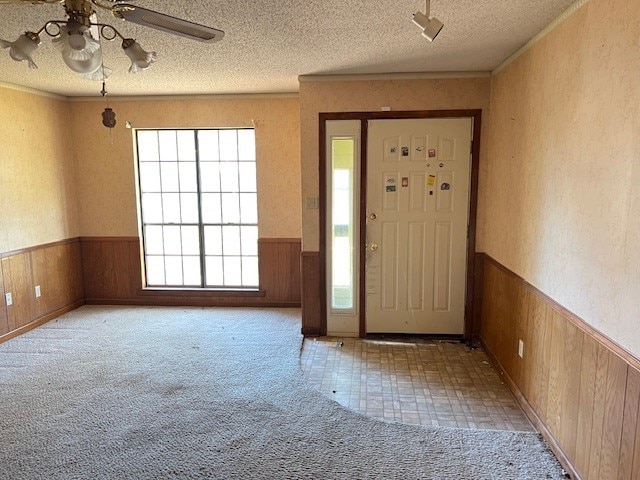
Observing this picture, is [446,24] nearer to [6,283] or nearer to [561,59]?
[561,59]

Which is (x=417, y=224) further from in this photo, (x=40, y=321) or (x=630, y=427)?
(x=40, y=321)

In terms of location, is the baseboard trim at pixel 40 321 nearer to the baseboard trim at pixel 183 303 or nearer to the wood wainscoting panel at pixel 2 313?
the wood wainscoting panel at pixel 2 313

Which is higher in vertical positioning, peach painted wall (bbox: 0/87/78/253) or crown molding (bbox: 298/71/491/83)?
crown molding (bbox: 298/71/491/83)

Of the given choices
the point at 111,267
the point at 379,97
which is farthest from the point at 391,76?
the point at 111,267

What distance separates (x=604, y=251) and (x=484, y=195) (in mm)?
1863

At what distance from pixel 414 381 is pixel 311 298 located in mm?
1251

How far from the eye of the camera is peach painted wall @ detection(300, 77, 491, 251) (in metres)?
3.57

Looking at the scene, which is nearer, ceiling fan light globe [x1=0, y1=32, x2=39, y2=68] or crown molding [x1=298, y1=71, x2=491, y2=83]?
ceiling fan light globe [x1=0, y1=32, x2=39, y2=68]

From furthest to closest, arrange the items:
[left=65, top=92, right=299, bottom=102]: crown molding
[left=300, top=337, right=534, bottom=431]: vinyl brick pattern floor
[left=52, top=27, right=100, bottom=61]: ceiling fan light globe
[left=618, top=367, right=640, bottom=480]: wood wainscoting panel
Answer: [left=65, top=92, right=299, bottom=102]: crown molding < [left=300, top=337, right=534, bottom=431]: vinyl brick pattern floor < [left=618, top=367, right=640, bottom=480]: wood wainscoting panel < [left=52, top=27, right=100, bottom=61]: ceiling fan light globe

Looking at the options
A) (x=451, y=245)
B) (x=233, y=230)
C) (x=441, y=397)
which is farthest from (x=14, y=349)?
(x=451, y=245)

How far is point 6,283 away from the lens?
384cm

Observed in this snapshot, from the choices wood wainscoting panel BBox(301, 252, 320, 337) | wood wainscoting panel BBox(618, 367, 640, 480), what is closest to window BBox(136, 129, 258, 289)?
wood wainscoting panel BBox(301, 252, 320, 337)

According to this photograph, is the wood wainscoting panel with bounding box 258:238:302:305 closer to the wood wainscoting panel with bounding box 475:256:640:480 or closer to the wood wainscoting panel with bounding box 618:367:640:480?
the wood wainscoting panel with bounding box 475:256:640:480

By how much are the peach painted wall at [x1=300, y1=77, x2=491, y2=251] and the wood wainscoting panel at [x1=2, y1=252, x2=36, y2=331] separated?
2.85 meters
